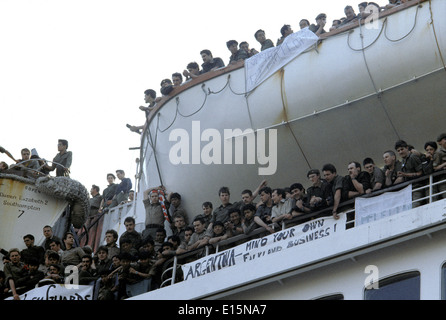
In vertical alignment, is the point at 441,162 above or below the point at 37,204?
below

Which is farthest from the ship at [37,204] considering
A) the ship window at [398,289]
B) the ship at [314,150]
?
the ship window at [398,289]

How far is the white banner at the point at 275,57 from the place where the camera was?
18.5m

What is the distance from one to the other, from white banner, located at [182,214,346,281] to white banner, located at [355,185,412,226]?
0.25 m

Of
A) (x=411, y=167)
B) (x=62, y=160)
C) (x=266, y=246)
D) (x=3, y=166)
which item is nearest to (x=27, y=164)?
(x=3, y=166)

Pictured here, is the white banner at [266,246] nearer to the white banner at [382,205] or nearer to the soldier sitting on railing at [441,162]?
the white banner at [382,205]

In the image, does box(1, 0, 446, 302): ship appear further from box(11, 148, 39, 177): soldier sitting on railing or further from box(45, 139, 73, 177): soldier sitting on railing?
box(11, 148, 39, 177): soldier sitting on railing

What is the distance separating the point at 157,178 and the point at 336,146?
13.1 ft

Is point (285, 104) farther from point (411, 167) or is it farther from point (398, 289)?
point (398, 289)

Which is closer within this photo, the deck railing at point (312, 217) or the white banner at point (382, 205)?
the deck railing at point (312, 217)

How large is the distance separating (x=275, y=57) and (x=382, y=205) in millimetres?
5802

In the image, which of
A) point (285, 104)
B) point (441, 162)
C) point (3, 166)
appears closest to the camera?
point (441, 162)

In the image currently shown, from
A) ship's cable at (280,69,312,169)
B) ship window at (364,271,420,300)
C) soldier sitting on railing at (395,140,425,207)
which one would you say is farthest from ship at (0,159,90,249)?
ship window at (364,271,420,300)

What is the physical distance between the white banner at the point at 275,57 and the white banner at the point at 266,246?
5028mm

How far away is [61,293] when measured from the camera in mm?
15422
